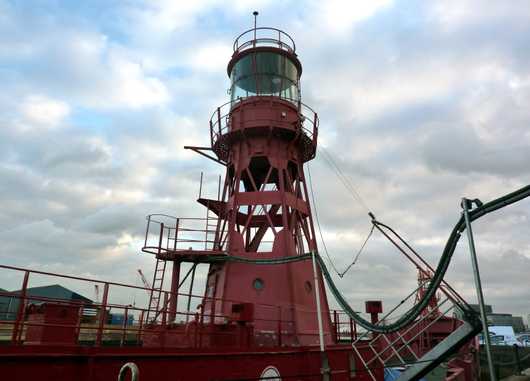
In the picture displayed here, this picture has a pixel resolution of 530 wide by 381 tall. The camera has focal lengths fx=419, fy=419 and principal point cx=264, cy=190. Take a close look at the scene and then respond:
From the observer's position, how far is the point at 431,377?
1266cm

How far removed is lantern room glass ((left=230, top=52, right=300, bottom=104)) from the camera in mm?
18625

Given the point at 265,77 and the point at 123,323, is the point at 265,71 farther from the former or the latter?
the point at 123,323

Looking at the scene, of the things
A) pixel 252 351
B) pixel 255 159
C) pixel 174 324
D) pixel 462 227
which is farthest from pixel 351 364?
pixel 255 159

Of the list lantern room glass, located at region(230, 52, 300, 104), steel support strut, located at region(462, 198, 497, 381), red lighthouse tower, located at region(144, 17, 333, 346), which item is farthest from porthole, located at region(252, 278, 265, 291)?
steel support strut, located at region(462, 198, 497, 381)

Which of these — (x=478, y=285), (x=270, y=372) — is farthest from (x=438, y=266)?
(x=270, y=372)

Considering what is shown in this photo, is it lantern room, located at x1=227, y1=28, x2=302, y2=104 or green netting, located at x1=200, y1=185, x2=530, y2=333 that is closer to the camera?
green netting, located at x1=200, y1=185, x2=530, y2=333

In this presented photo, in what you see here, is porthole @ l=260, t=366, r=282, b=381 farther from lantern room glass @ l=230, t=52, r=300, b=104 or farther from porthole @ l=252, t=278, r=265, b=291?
lantern room glass @ l=230, t=52, r=300, b=104

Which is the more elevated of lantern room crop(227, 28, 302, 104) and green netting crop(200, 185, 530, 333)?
lantern room crop(227, 28, 302, 104)

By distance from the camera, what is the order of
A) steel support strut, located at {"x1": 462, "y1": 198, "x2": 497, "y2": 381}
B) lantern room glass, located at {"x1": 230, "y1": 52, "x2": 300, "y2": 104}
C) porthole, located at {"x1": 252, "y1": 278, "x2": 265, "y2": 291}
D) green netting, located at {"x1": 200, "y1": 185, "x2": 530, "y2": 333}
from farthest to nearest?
lantern room glass, located at {"x1": 230, "y1": 52, "x2": 300, "y2": 104}
porthole, located at {"x1": 252, "y1": 278, "x2": 265, "y2": 291}
green netting, located at {"x1": 200, "y1": 185, "x2": 530, "y2": 333}
steel support strut, located at {"x1": 462, "y1": 198, "x2": 497, "y2": 381}

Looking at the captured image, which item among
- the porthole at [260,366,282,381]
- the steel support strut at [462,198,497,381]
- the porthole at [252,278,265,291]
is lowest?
the porthole at [260,366,282,381]

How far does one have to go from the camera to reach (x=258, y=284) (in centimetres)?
1537

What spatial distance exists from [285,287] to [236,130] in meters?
6.86

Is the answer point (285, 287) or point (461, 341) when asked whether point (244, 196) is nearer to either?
point (285, 287)

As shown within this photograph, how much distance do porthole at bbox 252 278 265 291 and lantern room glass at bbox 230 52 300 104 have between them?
26.5ft
